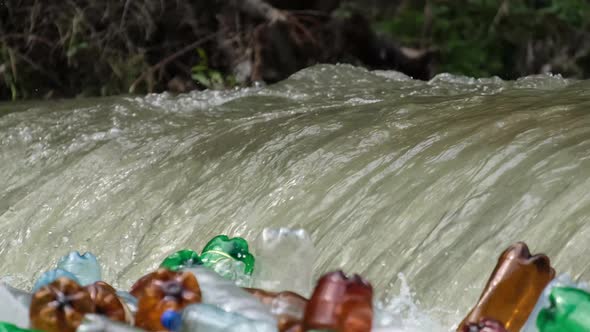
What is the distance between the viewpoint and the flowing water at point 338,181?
1.68 metres

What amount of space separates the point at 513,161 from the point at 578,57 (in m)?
4.01

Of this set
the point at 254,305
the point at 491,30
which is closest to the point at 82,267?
the point at 254,305

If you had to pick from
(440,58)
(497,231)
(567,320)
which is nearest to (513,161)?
(497,231)

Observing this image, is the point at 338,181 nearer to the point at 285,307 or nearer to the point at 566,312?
the point at 285,307

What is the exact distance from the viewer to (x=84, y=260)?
4.50 ft

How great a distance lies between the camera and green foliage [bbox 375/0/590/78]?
5.77 metres

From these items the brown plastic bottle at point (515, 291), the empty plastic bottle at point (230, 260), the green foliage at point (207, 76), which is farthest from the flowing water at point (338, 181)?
the green foliage at point (207, 76)

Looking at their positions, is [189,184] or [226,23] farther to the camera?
[226,23]

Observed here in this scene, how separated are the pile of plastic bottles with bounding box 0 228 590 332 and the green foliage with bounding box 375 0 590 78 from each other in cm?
464

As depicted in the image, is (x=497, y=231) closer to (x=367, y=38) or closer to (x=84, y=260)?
(x=84, y=260)

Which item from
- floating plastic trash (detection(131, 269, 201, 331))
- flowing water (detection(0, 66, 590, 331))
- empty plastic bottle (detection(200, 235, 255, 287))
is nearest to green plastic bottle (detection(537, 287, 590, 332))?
flowing water (detection(0, 66, 590, 331))

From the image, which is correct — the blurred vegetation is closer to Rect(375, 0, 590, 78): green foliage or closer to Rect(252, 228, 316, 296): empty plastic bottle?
Rect(375, 0, 590, 78): green foliage

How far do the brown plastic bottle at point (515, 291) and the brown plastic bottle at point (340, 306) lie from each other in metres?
0.13

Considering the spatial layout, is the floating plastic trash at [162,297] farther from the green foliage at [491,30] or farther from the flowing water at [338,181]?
the green foliage at [491,30]
